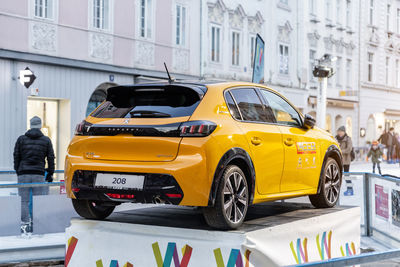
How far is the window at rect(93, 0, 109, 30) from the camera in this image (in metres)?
20.7

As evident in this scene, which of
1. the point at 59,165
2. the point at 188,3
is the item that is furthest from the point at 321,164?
the point at 188,3

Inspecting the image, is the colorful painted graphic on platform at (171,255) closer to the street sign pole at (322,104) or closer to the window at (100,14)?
the window at (100,14)

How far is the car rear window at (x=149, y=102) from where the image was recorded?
18.1 ft

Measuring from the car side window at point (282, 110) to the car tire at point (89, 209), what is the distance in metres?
1.98

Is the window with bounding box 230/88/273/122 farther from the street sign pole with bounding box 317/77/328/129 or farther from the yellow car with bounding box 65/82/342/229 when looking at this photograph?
the street sign pole with bounding box 317/77/328/129

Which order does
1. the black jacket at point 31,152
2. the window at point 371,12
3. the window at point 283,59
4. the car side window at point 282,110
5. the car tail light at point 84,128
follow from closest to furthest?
the car tail light at point 84,128 → the car side window at point 282,110 → the black jacket at point 31,152 → the window at point 283,59 → the window at point 371,12

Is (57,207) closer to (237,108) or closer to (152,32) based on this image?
(237,108)

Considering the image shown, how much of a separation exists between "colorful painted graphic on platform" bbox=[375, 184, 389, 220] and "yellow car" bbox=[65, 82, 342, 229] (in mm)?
4201

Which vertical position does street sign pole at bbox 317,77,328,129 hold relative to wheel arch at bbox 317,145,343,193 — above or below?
above

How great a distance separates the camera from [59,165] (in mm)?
19688

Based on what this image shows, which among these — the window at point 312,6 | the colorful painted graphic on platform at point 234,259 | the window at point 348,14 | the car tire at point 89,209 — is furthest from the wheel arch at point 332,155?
the window at point 348,14

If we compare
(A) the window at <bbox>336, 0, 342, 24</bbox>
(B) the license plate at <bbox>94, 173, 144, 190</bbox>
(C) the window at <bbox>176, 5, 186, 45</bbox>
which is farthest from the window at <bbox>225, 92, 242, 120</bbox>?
(A) the window at <bbox>336, 0, 342, 24</bbox>

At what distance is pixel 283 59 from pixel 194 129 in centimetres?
2696

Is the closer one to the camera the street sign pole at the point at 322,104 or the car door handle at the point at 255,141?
the car door handle at the point at 255,141
